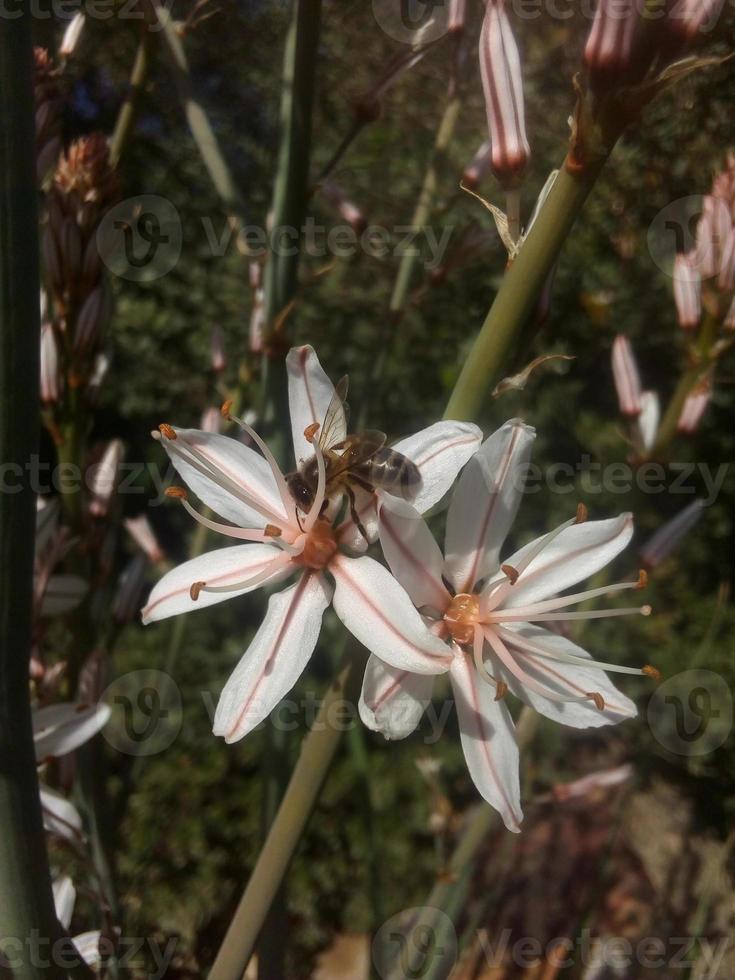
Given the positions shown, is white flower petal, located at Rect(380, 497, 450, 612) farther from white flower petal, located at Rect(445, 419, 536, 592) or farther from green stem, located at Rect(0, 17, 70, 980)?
green stem, located at Rect(0, 17, 70, 980)

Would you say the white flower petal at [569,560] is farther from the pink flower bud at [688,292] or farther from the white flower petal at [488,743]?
the pink flower bud at [688,292]

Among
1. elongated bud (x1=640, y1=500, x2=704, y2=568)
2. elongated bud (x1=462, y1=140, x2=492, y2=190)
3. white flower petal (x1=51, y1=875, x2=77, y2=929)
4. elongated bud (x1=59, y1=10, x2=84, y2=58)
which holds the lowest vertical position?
white flower petal (x1=51, y1=875, x2=77, y2=929)

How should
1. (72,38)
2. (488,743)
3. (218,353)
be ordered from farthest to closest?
(218,353)
(72,38)
(488,743)

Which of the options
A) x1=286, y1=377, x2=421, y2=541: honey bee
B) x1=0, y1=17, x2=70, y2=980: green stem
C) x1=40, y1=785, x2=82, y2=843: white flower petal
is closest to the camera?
x1=0, y1=17, x2=70, y2=980: green stem

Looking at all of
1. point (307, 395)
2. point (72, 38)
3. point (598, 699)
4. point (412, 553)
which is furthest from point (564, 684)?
point (72, 38)

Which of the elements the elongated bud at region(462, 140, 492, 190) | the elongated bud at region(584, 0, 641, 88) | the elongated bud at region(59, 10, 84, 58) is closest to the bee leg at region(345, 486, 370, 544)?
the elongated bud at region(584, 0, 641, 88)

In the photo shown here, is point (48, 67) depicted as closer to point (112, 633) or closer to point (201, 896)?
point (112, 633)

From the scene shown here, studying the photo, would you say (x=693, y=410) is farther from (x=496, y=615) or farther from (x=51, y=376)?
(x=51, y=376)
